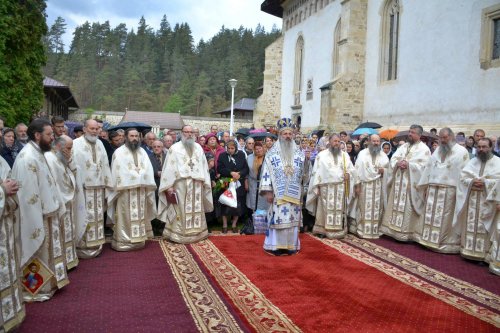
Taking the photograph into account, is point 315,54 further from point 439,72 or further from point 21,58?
point 21,58

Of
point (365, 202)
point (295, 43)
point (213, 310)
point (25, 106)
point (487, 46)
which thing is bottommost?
point (213, 310)

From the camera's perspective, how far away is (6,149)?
6977 millimetres

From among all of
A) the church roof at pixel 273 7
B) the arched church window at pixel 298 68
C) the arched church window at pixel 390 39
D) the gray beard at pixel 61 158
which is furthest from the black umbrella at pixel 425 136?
the church roof at pixel 273 7

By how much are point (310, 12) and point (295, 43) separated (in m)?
2.73

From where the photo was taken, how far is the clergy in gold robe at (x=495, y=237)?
6.05 meters

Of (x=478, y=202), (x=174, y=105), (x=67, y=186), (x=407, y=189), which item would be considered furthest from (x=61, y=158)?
(x=174, y=105)

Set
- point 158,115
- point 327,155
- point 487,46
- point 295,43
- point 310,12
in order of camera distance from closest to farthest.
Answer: point 327,155, point 487,46, point 310,12, point 295,43, point 158,115

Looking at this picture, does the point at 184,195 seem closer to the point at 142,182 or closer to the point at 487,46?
the point at 142,182

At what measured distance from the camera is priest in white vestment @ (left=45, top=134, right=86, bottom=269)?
5.12 metres

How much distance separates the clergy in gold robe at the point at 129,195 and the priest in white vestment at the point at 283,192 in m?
1.95

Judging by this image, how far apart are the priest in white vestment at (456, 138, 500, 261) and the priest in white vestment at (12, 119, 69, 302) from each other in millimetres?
5943

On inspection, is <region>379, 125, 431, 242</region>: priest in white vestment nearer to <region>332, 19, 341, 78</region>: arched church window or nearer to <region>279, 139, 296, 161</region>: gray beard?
<region>279, 139, 296, 161</region>: gray beard

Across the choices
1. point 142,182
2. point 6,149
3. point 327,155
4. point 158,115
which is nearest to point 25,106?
point 6,149

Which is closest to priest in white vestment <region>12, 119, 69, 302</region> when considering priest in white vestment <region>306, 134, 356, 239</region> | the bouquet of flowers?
the bouquet of flowers
